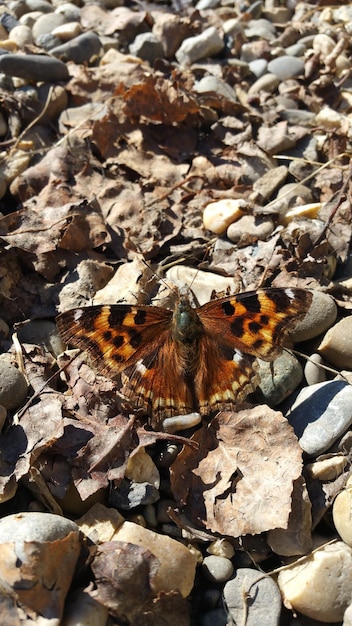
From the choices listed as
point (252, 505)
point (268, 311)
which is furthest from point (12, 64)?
point (252, 505)

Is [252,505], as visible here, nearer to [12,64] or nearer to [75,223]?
[75,223]

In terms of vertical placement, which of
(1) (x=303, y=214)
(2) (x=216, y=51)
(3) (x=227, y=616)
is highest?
(2) (x=216, y=51)

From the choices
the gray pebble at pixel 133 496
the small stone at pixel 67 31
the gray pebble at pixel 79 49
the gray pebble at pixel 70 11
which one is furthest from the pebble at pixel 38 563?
the gray pebble at pixel 70 11

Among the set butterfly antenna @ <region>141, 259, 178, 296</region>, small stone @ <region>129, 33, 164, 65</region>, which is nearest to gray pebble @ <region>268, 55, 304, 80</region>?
small stone @ <region>129, 33, 164, 65</region>

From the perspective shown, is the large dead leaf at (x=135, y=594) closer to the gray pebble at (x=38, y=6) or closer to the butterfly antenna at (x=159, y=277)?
the butterfly antenna at (x=159, y=277)

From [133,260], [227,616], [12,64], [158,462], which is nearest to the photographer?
[227,616]

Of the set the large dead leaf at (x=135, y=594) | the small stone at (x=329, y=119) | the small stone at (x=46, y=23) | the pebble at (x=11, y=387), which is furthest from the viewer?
the small stone at (x=46, y=23)

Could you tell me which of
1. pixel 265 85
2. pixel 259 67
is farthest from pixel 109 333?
pixel 259 67

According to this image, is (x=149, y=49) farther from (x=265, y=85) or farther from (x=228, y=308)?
(x=228, y=308)
